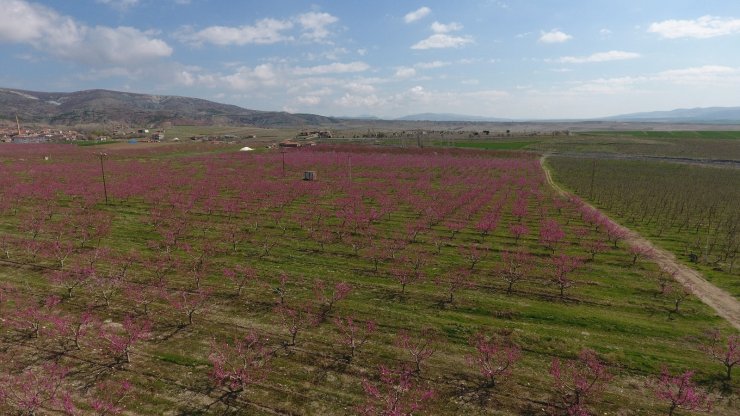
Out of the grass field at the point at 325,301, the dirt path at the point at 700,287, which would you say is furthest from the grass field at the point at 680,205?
the grass field at the point at 325,301

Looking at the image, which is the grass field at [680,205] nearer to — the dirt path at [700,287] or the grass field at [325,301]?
the dirt path at [700,287]

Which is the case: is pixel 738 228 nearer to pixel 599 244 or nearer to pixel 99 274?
pixel 599 244

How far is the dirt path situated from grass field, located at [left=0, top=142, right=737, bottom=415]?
0.83 m

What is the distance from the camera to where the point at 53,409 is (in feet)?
43.0

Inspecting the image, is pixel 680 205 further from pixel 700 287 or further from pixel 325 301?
pixel 325 301

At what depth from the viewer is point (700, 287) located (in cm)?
2367

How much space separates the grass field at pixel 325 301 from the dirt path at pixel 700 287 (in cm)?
Answer: 83

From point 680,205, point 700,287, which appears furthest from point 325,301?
point 680,205

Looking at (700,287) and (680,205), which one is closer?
(700,287)

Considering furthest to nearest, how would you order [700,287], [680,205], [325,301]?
[680,205] < [700,287] < [325,301]

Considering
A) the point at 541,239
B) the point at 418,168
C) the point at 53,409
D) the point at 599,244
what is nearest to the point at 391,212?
the point at 541,239

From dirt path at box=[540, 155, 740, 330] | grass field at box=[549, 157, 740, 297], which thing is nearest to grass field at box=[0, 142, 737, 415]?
dirt path at box=[540, 155, 740, 330]

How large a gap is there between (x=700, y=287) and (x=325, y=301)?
2259cm

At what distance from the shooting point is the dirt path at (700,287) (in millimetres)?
20656
